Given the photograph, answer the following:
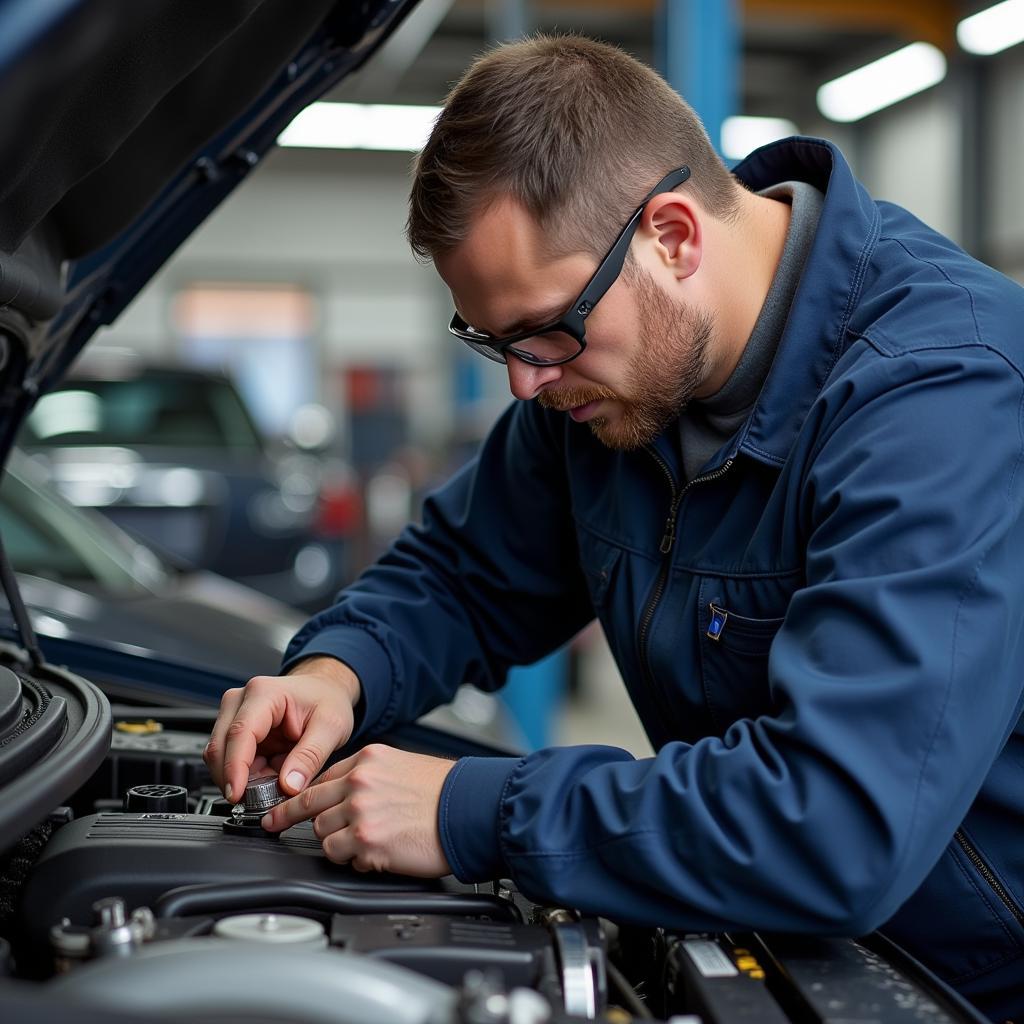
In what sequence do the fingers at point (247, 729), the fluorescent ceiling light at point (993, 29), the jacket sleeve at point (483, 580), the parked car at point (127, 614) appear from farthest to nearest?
the fluorescent ceiling light at point (993, 29) < the parked car at point (127, 614) < the jacket sleeve at point (483, 580) < the fingers at point (247, 729)

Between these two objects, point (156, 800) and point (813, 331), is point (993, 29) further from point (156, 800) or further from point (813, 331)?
point (156, 800)

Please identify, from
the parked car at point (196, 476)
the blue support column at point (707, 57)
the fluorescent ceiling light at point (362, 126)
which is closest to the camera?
the blue support column at point (707, 57)

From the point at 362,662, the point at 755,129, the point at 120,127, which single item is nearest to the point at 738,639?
the point at 362,662

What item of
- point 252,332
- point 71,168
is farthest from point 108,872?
point 252,332

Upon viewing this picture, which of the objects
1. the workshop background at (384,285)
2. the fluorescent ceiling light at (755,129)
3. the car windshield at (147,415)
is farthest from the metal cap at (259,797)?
the fluorescent ceiling light at (755,129)

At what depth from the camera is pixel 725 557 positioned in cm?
126

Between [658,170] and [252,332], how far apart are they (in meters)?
14.2

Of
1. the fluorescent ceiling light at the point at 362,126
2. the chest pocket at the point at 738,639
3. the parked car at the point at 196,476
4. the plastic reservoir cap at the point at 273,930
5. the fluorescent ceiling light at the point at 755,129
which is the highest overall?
the fluorescent ceiling light at the point at 362,126

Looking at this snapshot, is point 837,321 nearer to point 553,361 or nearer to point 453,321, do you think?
point 553,361

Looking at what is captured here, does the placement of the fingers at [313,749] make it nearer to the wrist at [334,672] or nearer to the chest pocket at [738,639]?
the wrist at [334,672]

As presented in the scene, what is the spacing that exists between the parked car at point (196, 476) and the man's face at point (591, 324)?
3367 millimetres

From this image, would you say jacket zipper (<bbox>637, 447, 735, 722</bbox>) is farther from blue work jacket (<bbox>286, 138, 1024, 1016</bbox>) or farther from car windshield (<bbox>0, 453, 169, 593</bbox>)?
car windshield (<bbox>0, 453, 169, 593</bbox>)

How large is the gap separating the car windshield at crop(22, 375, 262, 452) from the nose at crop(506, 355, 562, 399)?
368 cm

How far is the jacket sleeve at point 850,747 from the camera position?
932 millimetres
